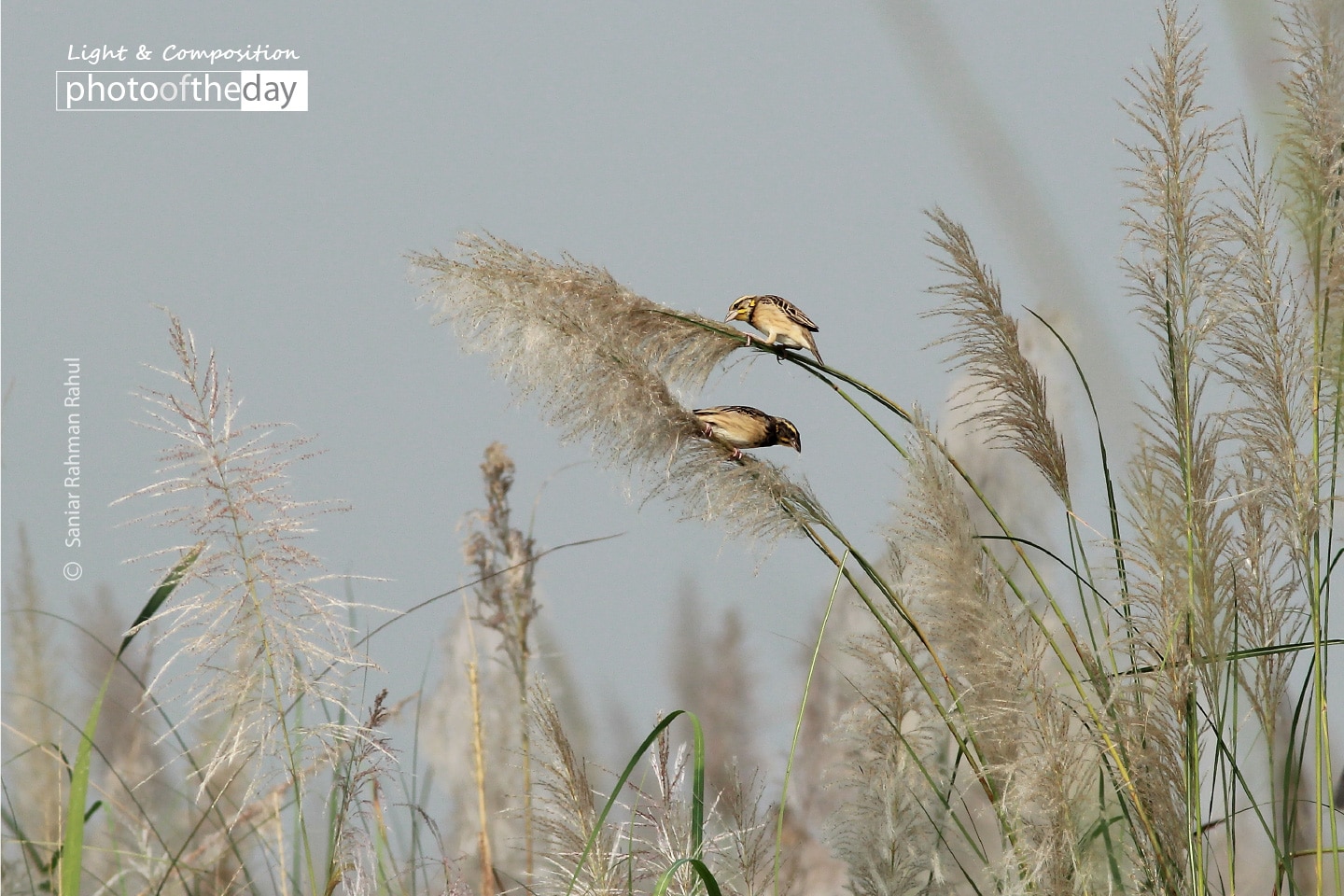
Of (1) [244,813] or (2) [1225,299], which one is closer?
(2) [1225,299]

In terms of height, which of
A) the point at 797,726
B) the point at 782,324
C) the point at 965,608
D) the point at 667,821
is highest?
the point at 782,324

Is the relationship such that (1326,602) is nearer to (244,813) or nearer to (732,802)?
(732,802)

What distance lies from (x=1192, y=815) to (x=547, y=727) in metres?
0.86

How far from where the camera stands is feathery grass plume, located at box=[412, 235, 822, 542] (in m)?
1.54

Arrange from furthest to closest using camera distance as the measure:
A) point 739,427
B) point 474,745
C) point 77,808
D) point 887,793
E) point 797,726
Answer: point 474,745
point 887,793
point 739,427
point 797,726
point 77,808

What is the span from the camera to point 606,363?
1.54m

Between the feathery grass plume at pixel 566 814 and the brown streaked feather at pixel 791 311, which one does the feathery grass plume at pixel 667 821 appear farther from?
the brown streaked feather at pixel 791 311

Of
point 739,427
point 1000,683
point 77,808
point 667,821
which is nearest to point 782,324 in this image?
point 739,427

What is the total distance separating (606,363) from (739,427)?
0.70 feet

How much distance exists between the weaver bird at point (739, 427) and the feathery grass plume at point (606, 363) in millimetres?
17

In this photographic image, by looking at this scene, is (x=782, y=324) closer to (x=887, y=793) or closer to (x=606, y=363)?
(x=606, y=363)

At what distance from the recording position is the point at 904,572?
1.86 m

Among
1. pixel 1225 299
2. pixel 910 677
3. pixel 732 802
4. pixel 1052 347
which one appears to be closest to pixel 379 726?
pixel 732 802

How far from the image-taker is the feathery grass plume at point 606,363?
60.8 inches
